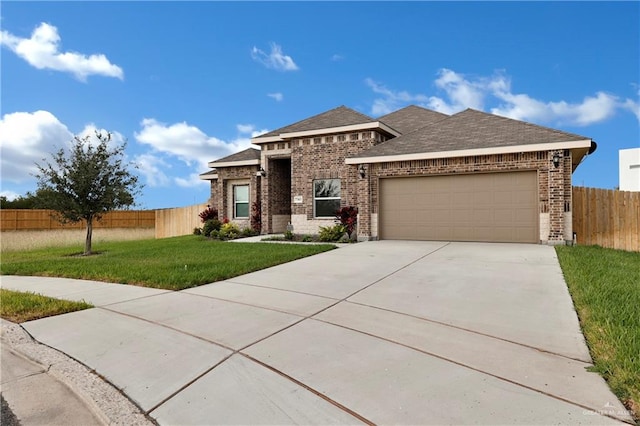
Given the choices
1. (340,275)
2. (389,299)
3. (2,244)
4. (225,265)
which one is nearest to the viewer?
(389,299)

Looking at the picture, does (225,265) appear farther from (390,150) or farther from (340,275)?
(390,150)

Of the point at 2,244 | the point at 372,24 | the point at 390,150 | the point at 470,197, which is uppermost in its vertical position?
the point at 372,24

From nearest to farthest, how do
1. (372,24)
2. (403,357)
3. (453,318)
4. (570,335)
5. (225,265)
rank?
1. (403,357)
2. (570,335)
3. (453,318)
4. (225,265)
5. (372,24)

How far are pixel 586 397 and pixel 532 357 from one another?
0.70m

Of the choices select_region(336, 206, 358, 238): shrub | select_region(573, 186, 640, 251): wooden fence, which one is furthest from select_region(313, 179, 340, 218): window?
select_region(573, 186, 640, 251): wooden fence

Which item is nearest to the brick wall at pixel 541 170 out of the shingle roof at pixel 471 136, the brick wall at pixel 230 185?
the shingle roof at pixel 471 136

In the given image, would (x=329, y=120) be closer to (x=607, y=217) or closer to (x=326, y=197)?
(x=326, y=197)

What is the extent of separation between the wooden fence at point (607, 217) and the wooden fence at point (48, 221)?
23.5 metres

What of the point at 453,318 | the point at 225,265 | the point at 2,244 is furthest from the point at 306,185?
the point at 2,244

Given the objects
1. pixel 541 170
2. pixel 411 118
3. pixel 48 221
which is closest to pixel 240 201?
pixel 411 118

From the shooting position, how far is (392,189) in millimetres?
13406

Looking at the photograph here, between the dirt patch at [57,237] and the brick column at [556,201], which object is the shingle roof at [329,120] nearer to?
the brick column at [556,201]

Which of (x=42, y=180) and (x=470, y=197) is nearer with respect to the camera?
(x=470, y=197)

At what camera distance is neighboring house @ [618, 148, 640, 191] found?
1217 inches
